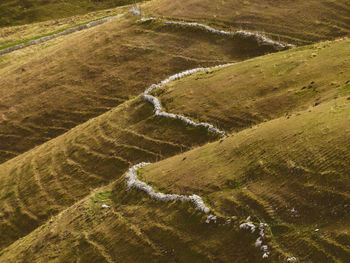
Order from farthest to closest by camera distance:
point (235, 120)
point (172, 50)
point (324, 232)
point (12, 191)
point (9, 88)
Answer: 1. point (9, 88)
2. point (172, 50)
3. point (12, 191)
4. point (235, 120)
5. point (324, 232)

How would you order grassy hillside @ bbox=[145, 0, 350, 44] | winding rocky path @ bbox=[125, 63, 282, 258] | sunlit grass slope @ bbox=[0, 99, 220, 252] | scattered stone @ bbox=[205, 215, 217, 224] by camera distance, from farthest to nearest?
grassy hillside @ bbox=[145, 0, 350, 44] < sunlit grass slope @ bbox=[0, 99, 220, 252] < scattered stone @ bbox=[205, 215, 217, 224] < winding rocky path @ bbox=[125, 63, 282, 258]

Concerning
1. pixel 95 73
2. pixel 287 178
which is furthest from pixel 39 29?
pixel 287 178

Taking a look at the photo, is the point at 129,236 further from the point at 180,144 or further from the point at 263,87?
the point at 263,87

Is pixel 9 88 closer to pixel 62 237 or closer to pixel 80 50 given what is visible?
pixel 80 50

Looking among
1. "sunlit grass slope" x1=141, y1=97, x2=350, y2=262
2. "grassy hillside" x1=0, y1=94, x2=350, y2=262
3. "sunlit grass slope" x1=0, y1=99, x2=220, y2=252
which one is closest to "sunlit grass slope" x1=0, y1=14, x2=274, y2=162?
"sunlit grass slope" x1=0, y1=99, x2=220, y2=252

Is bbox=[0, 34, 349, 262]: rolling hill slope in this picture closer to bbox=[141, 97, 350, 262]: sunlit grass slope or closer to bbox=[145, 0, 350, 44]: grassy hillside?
bbox=[141, 97, 350, 262]: sunlit grass slope

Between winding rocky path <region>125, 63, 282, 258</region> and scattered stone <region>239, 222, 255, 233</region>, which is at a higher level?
scattered stone <region>239, 222, 255, 233</region>

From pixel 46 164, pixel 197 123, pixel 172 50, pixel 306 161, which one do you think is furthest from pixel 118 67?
pixel 306 161
